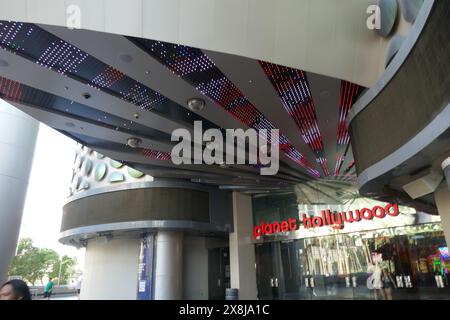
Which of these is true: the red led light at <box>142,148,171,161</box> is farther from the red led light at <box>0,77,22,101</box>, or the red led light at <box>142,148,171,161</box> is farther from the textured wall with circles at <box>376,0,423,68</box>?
the textured wall with circles at <box>376,0,423,68</box>

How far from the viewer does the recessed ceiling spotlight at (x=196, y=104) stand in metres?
8.43

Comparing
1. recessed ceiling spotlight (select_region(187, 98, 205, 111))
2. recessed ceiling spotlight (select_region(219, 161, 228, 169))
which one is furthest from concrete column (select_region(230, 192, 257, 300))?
recessed ceiling spotlight (select_region(187, 98, 205, 111))

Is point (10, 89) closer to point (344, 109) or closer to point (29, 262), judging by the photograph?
point (344, 109)

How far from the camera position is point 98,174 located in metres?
18.4

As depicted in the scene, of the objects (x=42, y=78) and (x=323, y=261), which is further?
(x=323, y=261)

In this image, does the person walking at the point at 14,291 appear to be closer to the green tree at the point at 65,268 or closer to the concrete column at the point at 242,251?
the concrete column at the point at 242,251

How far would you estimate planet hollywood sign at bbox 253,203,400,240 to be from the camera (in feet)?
47.1

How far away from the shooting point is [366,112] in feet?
21.5

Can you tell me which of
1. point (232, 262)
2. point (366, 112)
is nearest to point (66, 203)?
point (232, 262)

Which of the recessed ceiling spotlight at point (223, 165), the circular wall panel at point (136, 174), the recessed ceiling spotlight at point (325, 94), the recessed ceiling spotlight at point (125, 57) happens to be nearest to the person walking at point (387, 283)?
the recessed ceiling spotlight at point (223, 165)

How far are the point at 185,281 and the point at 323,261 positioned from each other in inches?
321

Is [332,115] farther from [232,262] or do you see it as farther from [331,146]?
[232,262]

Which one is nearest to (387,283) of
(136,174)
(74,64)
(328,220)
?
(328,220)

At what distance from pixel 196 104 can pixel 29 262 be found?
157 ft
